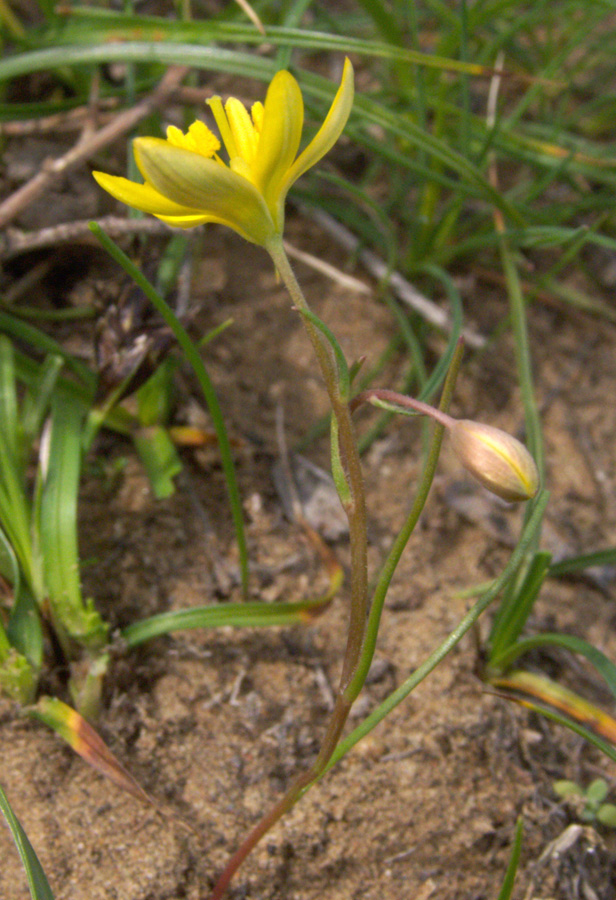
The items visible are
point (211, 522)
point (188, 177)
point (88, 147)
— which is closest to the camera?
point (188, 177)

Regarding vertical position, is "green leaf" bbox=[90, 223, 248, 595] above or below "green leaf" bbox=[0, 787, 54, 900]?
above

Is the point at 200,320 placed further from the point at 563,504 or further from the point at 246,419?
the point at 563,504

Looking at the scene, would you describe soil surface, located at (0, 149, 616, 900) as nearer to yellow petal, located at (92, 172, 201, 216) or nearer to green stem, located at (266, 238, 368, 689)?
green stem, located at (266, 238, 368, 689)

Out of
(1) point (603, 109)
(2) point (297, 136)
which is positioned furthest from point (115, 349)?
(1) point (603, 109)

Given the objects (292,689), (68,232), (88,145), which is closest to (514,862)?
(292,689)

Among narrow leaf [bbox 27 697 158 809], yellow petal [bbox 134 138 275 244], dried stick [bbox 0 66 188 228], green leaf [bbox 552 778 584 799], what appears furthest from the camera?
dried stick [bbox 0 66 188 228]

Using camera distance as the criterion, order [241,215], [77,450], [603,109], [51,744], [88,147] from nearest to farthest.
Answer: [241,215] → [51,744] → [77,450] → [88,147] → [603,109]

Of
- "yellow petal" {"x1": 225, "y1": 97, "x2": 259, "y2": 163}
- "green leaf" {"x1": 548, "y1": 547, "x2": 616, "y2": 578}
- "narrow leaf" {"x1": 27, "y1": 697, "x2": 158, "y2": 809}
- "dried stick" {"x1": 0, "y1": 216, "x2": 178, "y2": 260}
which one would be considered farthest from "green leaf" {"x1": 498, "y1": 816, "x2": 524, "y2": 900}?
"dried stick" {"x1": 0, "y1": 216, "x2": 178, "y2": 260}
